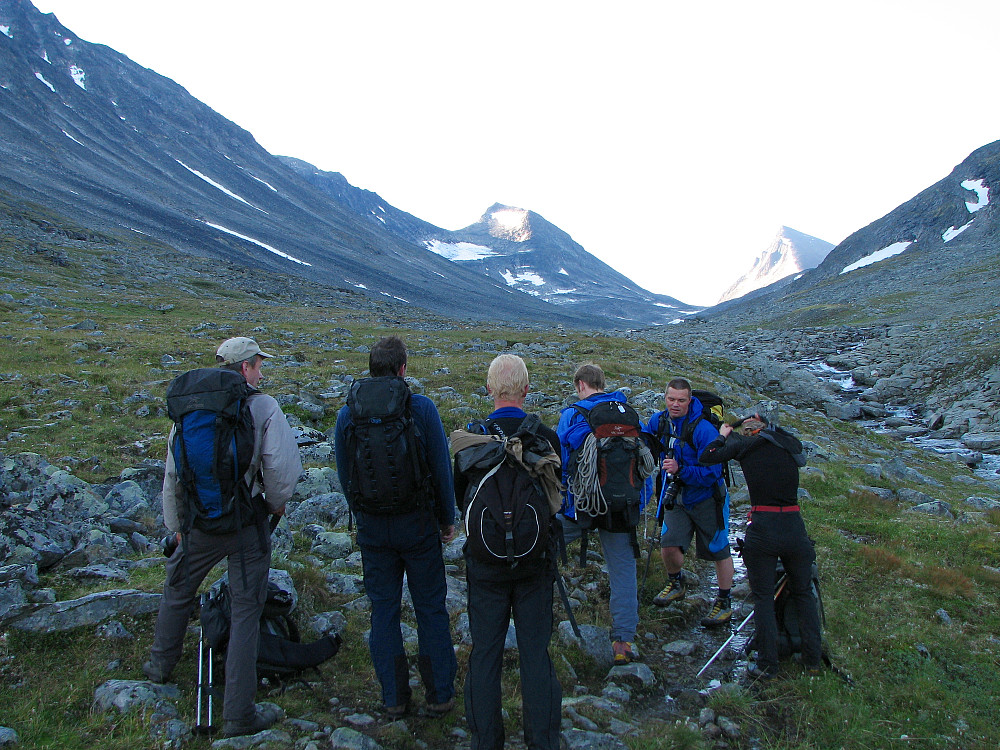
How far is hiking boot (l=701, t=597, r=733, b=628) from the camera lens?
651 cm

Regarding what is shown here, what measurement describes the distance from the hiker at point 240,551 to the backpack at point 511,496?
1.52m

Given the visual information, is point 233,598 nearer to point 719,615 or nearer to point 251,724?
point 251,724

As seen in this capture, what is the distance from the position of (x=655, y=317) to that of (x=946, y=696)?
173 metres

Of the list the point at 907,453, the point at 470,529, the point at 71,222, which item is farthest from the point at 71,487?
the point at 71,222

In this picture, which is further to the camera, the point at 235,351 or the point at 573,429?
the point at 573,429

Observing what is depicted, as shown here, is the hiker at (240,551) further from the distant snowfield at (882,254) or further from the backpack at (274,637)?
the distant snowfield at (882,254)

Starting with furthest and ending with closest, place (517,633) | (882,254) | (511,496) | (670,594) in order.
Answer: (882,254) → (670,594) → (517,633) → (511,496)

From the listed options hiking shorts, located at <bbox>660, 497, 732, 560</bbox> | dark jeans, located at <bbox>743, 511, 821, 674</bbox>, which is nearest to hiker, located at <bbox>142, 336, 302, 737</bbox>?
dark jeans, located at <bbox>743, 511, 821, 674</bbox>

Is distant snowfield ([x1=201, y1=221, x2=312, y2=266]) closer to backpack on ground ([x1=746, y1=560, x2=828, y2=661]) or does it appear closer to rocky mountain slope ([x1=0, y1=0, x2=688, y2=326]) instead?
rocky mountain slope ([x1=0, y1=0, x2=688, y2=326])

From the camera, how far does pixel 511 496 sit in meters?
4.07

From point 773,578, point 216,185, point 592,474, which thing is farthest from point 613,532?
point 216,185

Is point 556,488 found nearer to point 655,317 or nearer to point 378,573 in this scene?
point 378,573

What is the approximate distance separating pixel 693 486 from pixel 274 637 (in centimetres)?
470

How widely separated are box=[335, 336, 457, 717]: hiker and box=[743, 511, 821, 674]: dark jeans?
10.1ft
